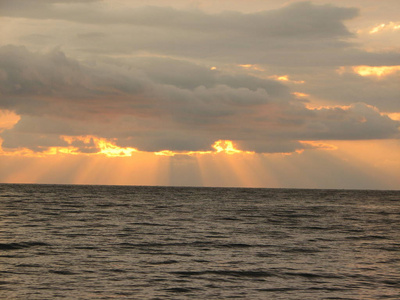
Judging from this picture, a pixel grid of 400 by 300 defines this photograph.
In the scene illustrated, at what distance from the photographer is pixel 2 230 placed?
43.0 m

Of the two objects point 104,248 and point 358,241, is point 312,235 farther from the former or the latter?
point 104,248

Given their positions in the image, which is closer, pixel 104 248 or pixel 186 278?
pixel 186 278

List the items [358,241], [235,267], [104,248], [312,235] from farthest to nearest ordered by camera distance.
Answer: [312,235] < [358,241] < [104,248] < [235,267]

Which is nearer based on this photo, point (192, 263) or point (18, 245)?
point (192, 263)

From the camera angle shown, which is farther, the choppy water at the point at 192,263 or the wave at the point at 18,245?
the wave at the point at 18,245

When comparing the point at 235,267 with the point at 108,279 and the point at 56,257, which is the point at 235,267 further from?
the point at 56,257

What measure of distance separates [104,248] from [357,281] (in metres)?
16.9

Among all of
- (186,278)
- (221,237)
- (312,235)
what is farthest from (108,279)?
(312,235)

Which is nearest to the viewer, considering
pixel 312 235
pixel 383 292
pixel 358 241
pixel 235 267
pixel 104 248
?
pixel 383 292

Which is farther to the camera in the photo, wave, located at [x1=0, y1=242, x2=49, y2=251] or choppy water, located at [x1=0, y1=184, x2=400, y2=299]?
wave, located at [x1=0, y1=242, x2=49, y2=251]

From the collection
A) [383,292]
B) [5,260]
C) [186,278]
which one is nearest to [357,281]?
[383,292]

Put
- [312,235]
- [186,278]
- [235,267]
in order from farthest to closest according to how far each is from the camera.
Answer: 1. [312,235]
2. [235,267]
3. [186,278]

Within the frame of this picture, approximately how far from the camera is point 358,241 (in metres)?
41.9

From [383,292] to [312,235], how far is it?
23119mm
